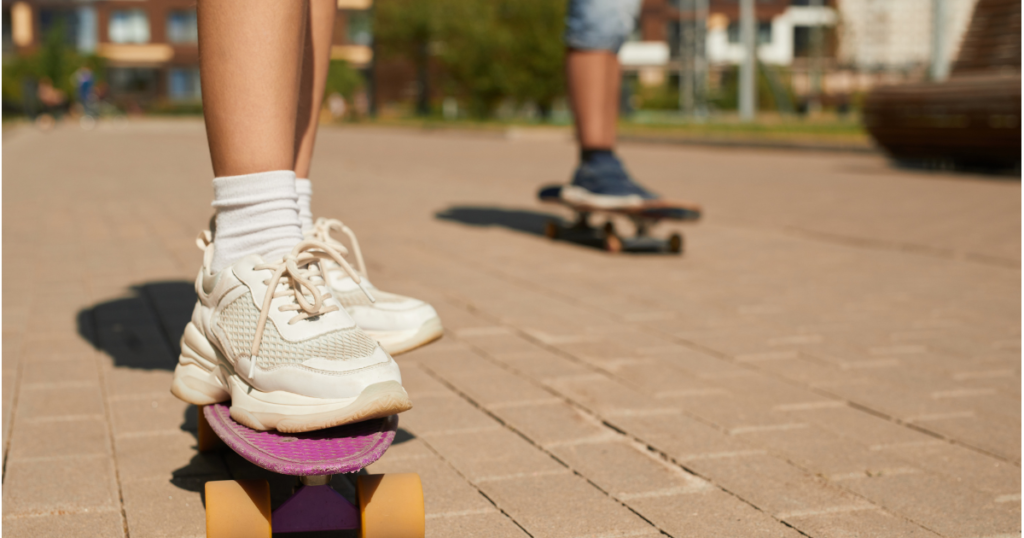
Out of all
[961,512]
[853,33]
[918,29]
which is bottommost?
[961,512]

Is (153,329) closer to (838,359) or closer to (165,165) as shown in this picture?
(838,359)

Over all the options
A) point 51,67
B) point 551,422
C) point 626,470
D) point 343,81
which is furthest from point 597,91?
point 51,67

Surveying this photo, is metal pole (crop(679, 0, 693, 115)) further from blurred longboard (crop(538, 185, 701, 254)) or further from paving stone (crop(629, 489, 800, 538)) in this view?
paving stone (crop(629, 489, 800, 538))

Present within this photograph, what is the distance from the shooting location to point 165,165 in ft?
38.9

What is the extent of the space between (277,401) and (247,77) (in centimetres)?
56

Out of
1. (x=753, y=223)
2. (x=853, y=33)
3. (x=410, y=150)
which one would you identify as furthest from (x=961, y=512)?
(x=853, y=33)

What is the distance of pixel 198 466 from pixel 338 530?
455 mm

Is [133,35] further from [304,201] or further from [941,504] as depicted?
[941,504]

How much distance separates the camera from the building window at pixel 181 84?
62.3 metres

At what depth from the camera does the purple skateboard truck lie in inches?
59.1

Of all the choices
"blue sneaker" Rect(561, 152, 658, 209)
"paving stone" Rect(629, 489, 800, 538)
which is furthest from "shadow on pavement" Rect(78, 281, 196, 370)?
"blue sneaker" Rect(561, 152, 658, 209)

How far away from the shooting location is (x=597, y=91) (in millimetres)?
5086

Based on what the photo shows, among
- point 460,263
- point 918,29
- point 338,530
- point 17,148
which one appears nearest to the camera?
point 338,530

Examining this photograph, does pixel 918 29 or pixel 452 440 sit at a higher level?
pixel 918 29
